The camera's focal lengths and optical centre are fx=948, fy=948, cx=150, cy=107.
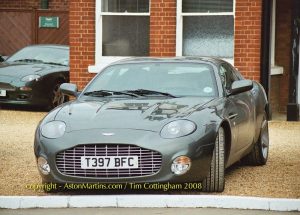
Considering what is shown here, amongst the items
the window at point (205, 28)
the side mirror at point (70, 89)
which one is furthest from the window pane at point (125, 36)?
the side mirror at point (70, 89)

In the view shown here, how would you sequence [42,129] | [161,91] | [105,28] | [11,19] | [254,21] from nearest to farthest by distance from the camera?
[42,129], [161,91], [254,21], [105,28], [11,19]

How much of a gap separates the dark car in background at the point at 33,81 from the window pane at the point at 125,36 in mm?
1557

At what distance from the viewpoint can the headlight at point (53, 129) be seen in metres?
Result: 8.87

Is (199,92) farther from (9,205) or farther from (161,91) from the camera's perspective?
(9,205)

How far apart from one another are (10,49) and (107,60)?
34.6 ft

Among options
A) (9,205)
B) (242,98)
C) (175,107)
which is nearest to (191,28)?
(242,98)

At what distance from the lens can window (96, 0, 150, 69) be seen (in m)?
18.3

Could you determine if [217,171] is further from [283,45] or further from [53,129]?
[283,45]

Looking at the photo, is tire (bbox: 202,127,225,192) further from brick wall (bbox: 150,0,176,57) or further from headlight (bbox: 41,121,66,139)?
brick wall (bbox: 150,0,176,57)

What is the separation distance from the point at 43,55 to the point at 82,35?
8.37ft

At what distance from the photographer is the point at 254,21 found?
56.5 ft

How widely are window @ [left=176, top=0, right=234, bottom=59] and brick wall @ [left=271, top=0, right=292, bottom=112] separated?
1848mm

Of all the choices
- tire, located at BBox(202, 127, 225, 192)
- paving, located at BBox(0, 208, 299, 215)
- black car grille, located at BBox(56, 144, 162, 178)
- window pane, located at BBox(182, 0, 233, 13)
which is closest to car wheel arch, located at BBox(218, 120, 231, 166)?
tire, located at BBox(202, 127, 225, 192)

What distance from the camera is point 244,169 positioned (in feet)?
36.4
